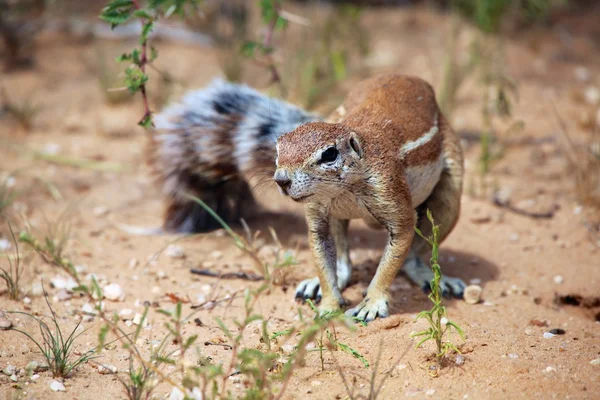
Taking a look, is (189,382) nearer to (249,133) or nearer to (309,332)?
(309,332)

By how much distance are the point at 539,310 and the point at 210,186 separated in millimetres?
2163

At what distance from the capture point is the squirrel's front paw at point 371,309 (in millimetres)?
3455

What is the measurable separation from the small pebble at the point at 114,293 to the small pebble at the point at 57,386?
3.01 ft

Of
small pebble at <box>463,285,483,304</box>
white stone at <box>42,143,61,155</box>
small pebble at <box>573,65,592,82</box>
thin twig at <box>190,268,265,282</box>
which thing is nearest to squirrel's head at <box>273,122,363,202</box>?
thin twig at <box>190,268,265,282</box>

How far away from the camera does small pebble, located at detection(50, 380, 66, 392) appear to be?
2861mm

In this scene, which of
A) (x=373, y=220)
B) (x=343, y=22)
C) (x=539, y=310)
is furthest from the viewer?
(x=343, y=22)

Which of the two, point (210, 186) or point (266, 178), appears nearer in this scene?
point (266, 178)

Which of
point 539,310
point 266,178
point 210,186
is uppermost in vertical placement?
point 266,178

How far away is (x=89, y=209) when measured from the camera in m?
5.10

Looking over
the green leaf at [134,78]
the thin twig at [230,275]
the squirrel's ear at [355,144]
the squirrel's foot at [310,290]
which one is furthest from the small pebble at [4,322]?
the squirrel's ear at [355,144]

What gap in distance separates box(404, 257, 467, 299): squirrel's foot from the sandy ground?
65mm

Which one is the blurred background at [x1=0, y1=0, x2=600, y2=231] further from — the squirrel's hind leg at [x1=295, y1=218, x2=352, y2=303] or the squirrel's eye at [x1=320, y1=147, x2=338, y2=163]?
the squirrel's eye at [x1=320, y1=147, x2=338, y2=163]

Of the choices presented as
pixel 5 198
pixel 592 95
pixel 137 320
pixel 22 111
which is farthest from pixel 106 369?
pixel 592 95

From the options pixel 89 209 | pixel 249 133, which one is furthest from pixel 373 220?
pixel 89 209
